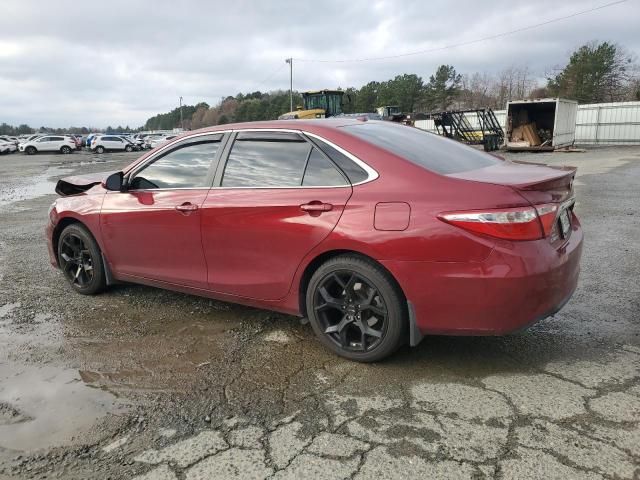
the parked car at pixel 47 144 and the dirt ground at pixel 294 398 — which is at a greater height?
the parked car at pixel 47 144

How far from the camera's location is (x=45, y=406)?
3066mm

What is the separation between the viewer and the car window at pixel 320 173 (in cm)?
342

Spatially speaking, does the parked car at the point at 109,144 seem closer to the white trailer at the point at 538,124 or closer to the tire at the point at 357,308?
the white trailer at the point at 538,124

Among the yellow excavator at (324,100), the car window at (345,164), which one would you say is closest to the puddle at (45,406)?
the car window at (345,164)

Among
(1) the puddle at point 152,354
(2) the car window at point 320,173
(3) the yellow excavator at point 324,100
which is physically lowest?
(1) the puddle at point 152,354

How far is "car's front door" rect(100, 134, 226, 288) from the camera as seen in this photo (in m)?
4.05

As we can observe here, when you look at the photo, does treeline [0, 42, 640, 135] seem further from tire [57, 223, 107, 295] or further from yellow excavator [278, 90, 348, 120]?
tire [57, 223, 107, 295]

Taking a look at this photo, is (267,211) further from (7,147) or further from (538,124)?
(7,147)

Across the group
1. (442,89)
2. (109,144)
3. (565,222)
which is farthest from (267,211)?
(442,89)

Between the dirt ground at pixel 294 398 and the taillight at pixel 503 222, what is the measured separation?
0.90 m

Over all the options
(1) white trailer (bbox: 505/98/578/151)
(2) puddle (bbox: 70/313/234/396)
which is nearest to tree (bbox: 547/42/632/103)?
(1) white trailer (bbox: 505/98/578/151)

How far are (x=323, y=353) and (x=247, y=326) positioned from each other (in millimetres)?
784

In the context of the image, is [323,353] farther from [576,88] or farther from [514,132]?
[576,88]

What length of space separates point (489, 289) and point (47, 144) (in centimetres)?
4951
